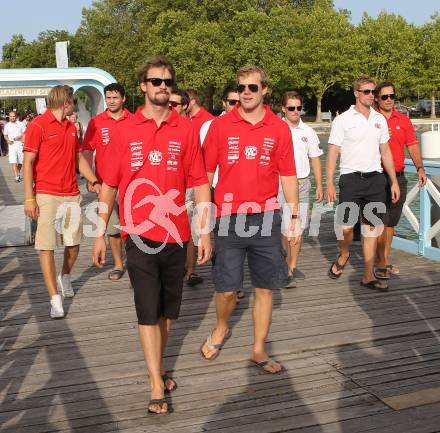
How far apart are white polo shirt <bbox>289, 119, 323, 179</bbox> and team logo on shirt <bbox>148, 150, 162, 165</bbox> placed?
9.54ft

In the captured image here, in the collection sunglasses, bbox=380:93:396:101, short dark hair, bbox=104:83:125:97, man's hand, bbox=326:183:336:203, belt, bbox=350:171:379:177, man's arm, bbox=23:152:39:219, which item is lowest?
man's hand, bbox=326:183:336:203

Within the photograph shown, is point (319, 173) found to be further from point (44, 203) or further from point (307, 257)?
point (44, 203)

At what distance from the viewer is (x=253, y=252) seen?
15.5 ft

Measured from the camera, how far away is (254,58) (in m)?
56.3

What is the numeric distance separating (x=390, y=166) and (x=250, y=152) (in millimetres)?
2524

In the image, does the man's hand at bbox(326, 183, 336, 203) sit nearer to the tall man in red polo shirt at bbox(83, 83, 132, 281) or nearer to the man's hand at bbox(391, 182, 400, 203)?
the man's hand at bbox(391, 182, 400, 203)

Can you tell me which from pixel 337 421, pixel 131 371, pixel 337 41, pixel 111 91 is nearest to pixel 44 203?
pixel 111 91

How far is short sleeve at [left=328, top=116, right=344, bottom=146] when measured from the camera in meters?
6.59

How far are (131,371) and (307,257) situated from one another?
4.20 m

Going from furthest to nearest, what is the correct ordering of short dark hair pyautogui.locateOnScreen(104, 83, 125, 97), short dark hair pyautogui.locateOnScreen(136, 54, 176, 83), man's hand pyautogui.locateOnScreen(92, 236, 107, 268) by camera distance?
short dark hair pyautogui.locateOnScreen(104, 83, 125, 97) → man's hand pyautogui.locateOnScreen(92, 236, 107, 268) → short dark hair pyautogui.locateOnScreen(136, 54, 176, 83)

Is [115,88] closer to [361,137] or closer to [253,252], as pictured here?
[361,137]

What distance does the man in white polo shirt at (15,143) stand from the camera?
19.4m

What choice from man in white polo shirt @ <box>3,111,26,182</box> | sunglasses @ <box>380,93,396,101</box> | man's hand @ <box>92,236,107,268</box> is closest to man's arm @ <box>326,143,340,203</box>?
sunglasses @ <box>380,93,396,101</box>

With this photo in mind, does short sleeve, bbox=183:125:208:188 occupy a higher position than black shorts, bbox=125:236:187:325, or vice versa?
Result: short sleeve, bbox=183:125:208:188
